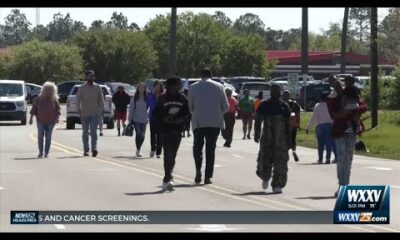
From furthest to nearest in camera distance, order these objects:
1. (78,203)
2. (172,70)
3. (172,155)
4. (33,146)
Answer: (172,70) < (33,146) < (172,155) < (78,203)

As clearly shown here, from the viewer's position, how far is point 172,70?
5059 cm

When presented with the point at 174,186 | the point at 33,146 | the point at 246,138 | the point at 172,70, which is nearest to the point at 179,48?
the point at 172,70

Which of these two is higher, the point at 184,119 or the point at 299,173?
the point at 184,119

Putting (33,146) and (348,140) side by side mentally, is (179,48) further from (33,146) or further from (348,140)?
(348,140)

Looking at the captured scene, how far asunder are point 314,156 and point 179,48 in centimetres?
5563

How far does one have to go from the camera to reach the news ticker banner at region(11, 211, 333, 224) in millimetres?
13034

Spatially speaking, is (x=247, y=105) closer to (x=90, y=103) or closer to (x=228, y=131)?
(x=228, y=131)

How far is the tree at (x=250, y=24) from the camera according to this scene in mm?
173750

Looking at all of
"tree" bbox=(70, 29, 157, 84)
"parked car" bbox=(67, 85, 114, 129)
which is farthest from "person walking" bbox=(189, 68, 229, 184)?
"tree" bbox=(70, 29, 157, 84)

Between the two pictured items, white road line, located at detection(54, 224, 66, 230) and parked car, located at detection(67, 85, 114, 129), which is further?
parked car, located at detection(67, 85, 114, 129)

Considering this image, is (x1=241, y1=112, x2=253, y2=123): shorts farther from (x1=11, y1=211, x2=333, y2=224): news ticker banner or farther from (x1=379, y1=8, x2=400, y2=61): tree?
(x1=11, y1=211, x2=333, y2=224): news ticker banner

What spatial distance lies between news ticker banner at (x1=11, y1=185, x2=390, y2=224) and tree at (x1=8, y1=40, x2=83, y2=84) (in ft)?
212

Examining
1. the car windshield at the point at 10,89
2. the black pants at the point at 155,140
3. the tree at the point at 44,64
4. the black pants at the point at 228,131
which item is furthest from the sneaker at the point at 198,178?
the tree at the point at 44,64

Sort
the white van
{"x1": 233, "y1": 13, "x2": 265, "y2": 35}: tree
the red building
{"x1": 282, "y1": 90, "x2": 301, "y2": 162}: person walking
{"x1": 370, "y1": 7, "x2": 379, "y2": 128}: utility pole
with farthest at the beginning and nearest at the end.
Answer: {"x1": 233, "y1": 13, "x2": 265, "y2": 35}: tree, the red building, the white van, {"x1": 370, "y1": 7, "x2": 379, "y2": 128}: utility pole, {"x1": 282, "y1": 90, "x2": 301, "y2": 162}: person walking
